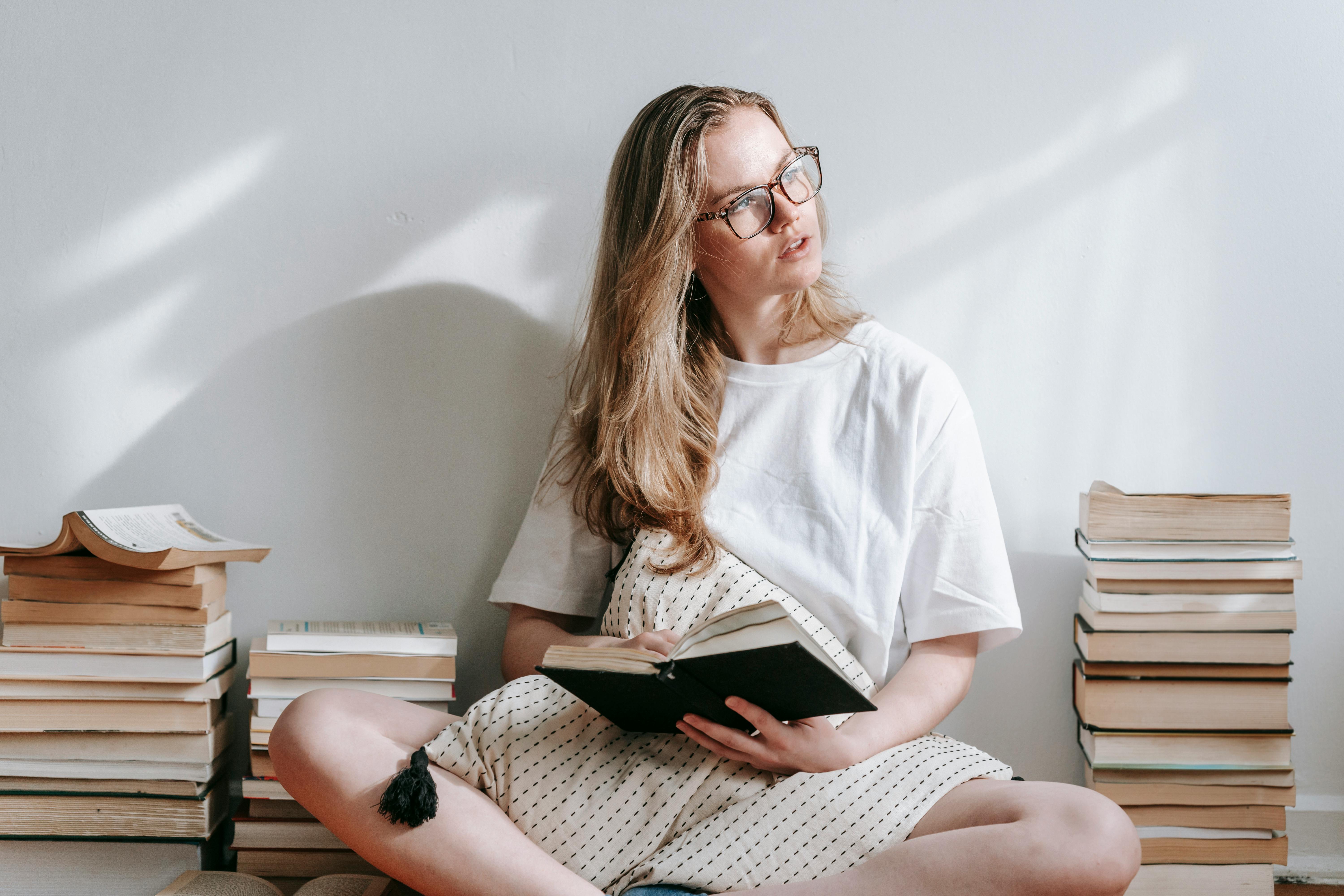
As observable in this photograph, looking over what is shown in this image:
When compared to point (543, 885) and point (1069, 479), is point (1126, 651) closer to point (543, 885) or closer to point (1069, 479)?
point (1069, 479)

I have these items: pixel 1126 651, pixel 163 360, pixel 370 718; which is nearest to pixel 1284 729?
pixel 1126 651

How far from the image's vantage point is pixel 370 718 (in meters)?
1.19

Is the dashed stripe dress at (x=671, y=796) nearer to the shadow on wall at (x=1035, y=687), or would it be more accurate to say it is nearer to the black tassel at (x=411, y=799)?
the black tassel at (x=411, y=799)

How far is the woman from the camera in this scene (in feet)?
3.36

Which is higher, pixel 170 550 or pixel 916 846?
pixel 170 550

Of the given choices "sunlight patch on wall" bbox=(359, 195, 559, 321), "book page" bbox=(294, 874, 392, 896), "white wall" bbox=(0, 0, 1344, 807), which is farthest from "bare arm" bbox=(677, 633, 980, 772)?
"sunlight patch on wall" bbox=(359, 195, 559, 321)

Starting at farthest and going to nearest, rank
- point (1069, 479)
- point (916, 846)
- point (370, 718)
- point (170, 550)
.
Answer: point (1069, 479), point (170, 550), point (370, 718), point (916, 846)

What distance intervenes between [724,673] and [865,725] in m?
0.30

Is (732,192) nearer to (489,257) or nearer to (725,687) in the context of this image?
(489,257)

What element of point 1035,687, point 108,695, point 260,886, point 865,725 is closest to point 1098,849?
point 865,725

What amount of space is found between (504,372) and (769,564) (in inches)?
22.3

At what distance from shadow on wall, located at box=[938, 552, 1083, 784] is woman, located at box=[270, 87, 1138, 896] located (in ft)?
0.85

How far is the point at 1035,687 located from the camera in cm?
157

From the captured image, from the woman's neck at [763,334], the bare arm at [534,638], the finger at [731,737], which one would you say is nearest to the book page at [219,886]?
the bare arm at [534,638]
